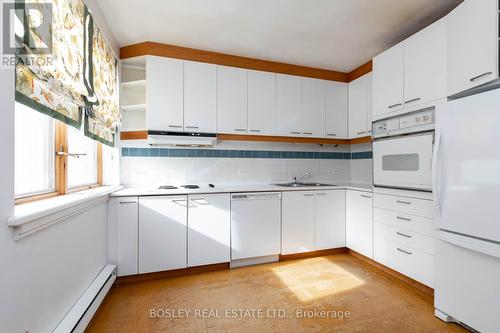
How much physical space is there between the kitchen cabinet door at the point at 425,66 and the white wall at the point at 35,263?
2.70m

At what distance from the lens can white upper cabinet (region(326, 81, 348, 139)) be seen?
326 centimetres

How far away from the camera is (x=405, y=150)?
2.14m

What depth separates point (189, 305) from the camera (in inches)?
74.9

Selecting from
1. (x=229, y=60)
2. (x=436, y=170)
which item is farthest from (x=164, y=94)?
(x=436, y=170)

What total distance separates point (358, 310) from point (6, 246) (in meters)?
2.20

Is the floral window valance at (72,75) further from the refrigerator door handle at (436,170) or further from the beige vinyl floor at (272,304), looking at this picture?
the refrigerator door handle at (436,170)

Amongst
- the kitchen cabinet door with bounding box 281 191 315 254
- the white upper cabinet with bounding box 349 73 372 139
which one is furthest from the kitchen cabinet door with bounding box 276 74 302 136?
the kitchen cabinet door with bounding box 281 191 315 254

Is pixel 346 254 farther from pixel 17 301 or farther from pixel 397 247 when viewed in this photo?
pixel 17 301

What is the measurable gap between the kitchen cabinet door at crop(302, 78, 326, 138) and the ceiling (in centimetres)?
45

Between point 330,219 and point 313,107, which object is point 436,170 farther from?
point 313,107

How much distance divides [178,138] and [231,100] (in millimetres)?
778

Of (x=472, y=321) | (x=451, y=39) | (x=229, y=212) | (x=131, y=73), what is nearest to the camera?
(x=472, y=321)

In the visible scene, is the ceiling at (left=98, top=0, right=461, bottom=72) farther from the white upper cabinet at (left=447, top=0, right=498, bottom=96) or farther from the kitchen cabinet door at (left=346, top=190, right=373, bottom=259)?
the kitchen cabinet door at (left=346, top=190, right=373, bottom=259)


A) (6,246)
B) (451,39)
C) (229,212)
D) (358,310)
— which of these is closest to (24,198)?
(6,246)
